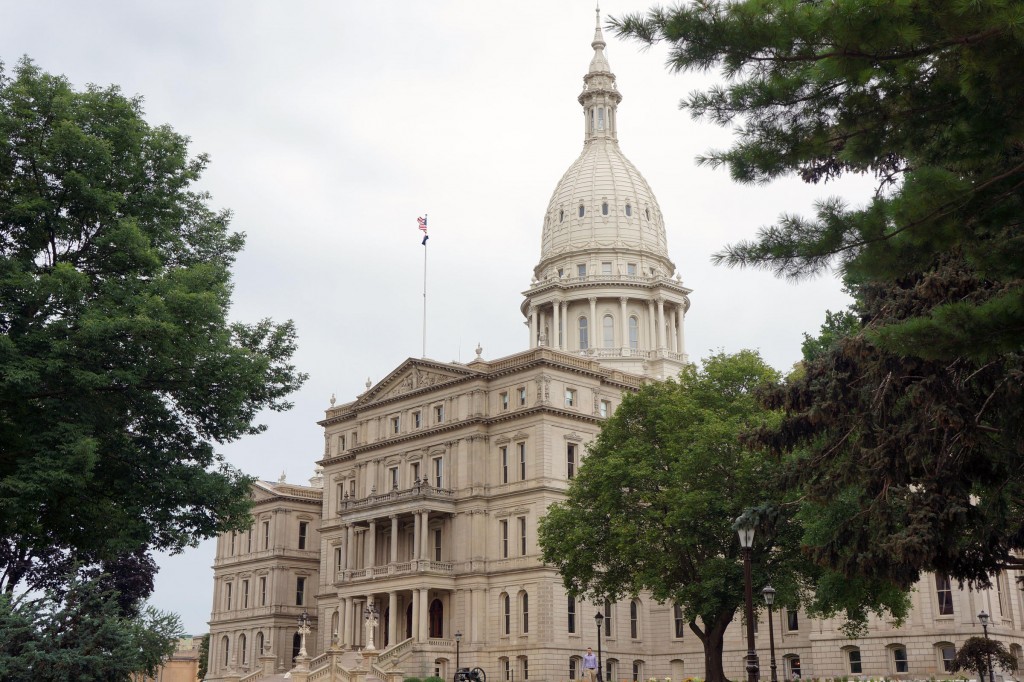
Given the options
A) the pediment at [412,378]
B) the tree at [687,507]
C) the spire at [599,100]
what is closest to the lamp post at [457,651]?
the tree at [687,507]

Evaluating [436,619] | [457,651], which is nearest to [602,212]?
[436,619]

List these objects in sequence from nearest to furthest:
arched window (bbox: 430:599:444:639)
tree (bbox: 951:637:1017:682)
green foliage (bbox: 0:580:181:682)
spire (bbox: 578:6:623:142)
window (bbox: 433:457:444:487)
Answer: green foliage (bbox: 0:580:181:682), tree (bbox: 951:637:1017:682), arched window (bbox: 430:599:444:639), window (bbox: 433:457:444:487), spire (bbox: 578:6:623:142)

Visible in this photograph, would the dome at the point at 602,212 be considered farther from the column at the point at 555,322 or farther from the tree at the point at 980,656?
the tree at the point at 980,656

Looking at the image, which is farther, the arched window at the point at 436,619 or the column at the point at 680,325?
the column at the point at 680,325

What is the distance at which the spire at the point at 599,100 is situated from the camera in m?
107

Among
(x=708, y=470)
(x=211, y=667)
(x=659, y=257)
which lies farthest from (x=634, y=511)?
(x=211, y=667)

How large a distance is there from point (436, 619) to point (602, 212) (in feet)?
136

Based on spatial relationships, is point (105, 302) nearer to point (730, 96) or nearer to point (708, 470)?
point (730, 96)

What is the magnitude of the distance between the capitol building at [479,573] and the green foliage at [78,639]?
3838 cm

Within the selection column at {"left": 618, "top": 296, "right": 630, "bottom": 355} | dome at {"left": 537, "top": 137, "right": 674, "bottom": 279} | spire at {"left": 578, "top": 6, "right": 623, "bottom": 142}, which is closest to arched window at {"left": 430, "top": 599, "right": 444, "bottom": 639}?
column at {"left": 618, "top": 296, "right": 630, "bottom": 355}

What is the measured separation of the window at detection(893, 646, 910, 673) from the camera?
2178 inches

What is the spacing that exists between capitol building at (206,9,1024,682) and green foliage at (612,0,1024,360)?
41363 millimetres

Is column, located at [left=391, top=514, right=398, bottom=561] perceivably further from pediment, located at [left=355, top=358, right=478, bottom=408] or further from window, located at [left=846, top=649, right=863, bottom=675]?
window, located at [left=846, top=649, right=863, bottom=675]

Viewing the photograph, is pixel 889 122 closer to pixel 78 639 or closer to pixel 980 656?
pixel 78 639
